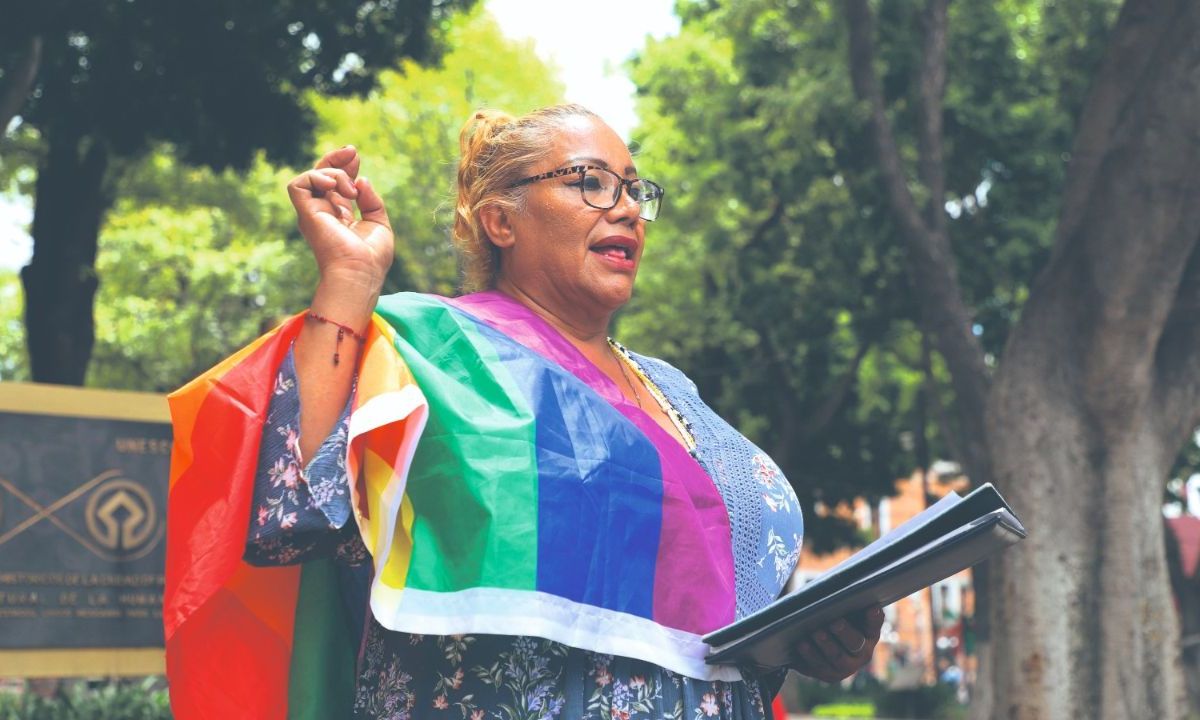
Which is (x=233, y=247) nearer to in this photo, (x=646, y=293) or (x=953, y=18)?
(x=646, y=293)

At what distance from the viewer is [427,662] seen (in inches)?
90.2

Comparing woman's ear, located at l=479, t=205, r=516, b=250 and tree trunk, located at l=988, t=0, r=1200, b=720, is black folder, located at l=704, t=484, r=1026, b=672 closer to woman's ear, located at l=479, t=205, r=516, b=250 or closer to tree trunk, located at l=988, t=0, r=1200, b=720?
woman's ear, located at l=479, t=205, r=516, b=250

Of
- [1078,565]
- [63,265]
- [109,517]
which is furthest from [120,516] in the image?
[1078,565]

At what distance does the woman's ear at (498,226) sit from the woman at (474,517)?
167 mm

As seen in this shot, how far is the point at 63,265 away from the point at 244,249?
32.7ft

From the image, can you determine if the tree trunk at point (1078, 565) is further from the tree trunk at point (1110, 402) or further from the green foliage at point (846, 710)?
the green foliage at point (846, 710)

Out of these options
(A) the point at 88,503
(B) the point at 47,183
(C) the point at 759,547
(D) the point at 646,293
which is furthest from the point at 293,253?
(C) the point at 759,547

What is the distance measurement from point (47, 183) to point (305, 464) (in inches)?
406

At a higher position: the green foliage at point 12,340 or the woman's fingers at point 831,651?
the green foliage at point 12,340

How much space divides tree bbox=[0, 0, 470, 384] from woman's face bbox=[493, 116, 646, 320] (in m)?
6.82

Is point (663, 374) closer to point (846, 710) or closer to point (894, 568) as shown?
point (894, 568)

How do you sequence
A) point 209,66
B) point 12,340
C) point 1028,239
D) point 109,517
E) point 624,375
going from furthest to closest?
point 12,340
point 1028,239
point 209,66
point 109,517
point 624,375

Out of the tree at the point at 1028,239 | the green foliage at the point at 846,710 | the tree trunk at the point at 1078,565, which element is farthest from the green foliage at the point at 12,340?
the tree trunk at the point at 1078,565

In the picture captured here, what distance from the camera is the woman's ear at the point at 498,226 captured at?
107 inches
